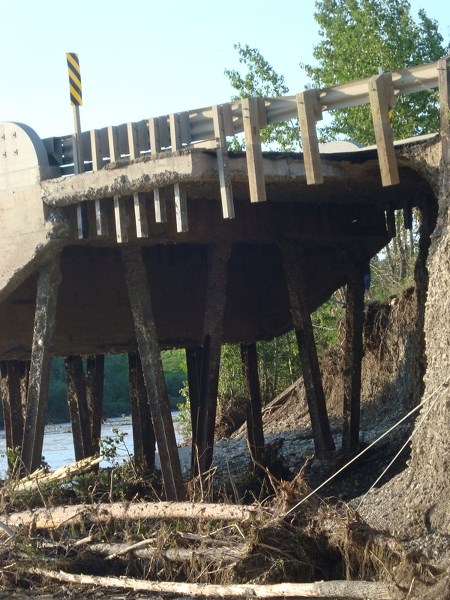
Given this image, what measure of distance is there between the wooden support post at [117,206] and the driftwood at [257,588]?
3.95 metres

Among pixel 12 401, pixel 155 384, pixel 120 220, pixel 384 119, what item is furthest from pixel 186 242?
pixel 12 401

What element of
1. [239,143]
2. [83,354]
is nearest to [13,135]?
[83,354]

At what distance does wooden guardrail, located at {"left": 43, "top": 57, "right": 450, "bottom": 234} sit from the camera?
37.7ft

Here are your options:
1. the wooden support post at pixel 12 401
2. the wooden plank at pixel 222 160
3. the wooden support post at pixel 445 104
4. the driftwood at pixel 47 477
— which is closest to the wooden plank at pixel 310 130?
the wooden plank at pixel 222 160

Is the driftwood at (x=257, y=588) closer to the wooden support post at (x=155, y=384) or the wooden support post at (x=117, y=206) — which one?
the wooden support post at (x=155, y=384)

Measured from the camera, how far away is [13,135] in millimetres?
13953

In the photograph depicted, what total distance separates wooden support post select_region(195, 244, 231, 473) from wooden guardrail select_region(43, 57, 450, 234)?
2219 millimetres

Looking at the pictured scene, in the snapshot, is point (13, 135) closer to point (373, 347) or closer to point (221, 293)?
point (221, 293)

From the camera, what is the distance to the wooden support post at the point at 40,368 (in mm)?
13727

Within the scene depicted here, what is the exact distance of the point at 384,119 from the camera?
11539mm

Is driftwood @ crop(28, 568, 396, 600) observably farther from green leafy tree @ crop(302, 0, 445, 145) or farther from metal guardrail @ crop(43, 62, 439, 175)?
green leafy tree @ crop(302, 0, 445, 145)

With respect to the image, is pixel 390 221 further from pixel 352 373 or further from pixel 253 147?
pixel 253 147

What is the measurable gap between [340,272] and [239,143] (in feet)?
38.0

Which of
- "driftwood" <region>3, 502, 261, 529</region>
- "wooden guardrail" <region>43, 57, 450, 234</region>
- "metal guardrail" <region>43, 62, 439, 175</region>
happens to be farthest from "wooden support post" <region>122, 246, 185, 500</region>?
"driftwood" <region>3, 502, 261, 529</region>
